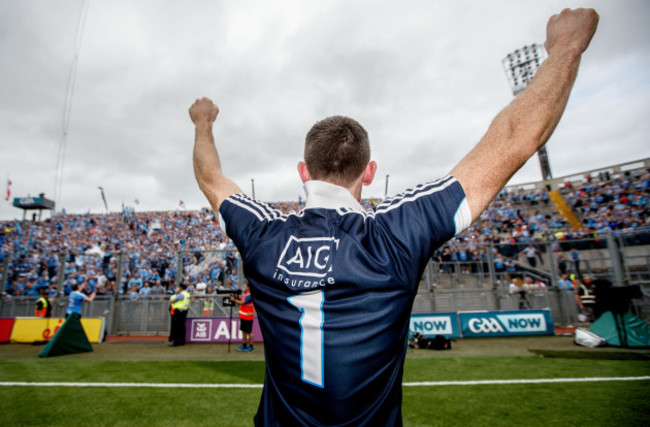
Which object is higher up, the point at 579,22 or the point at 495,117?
the point at 579,22

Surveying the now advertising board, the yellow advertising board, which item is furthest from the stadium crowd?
the now advertising board

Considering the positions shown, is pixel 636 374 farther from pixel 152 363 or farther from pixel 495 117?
pixel 152 363

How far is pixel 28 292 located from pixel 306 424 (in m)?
21.0

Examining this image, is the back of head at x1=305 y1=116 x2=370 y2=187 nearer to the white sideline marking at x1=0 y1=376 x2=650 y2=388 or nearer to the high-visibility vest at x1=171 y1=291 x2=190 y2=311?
the white sideline marking at x1=0 y1=376 x2=650 y2=388

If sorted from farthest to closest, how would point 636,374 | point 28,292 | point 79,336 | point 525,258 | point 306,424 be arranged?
1. point 28,292
2. point 525,258
3. point 79,336
4. point 636,374
5. point 306,424

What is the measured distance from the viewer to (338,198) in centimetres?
130

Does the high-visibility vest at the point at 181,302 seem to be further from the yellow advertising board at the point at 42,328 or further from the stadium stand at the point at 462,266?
the yellow advertising board at the point at 42,328

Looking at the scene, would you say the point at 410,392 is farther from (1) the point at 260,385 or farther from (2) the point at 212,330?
(2) the point at 212,330

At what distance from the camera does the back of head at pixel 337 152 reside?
1.34 meters

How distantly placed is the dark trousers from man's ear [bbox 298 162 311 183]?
1214 centimetres

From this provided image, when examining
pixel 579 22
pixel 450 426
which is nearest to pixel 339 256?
pixel 579 22

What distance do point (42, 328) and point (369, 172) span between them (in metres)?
16.8

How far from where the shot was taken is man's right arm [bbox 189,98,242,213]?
150 cm

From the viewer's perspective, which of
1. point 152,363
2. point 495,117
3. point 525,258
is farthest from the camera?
point 525,258
